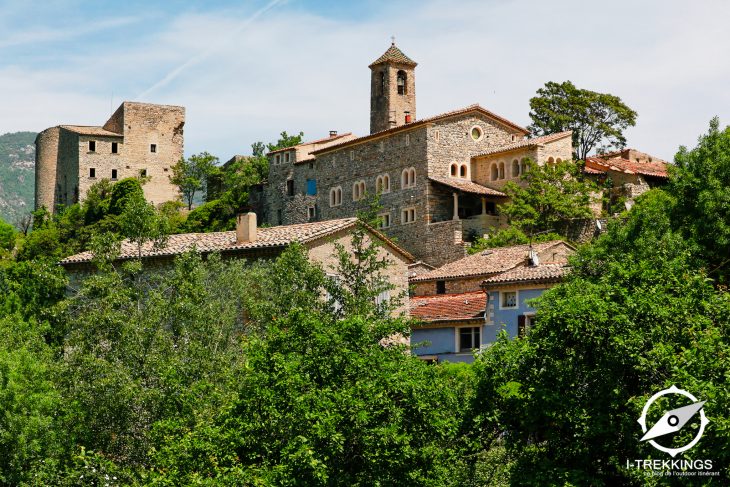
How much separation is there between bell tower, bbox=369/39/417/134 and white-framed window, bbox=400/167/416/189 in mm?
8172

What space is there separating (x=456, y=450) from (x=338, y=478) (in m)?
3.09

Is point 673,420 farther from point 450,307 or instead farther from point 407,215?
point 407,215

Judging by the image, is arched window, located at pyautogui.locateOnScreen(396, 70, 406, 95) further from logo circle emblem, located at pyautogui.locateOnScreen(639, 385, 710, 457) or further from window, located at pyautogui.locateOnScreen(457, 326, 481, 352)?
logo circle emblem, located at pyautogui.locateOnScreen(639, 385, 710, 457)

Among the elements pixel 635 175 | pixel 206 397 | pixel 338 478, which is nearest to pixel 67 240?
pixel 635 175

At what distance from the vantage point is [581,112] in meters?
79.9

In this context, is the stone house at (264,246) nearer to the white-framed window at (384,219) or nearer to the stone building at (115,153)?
the white-framed window at (384,219)

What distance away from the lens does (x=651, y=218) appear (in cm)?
3988

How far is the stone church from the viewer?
66688 mm

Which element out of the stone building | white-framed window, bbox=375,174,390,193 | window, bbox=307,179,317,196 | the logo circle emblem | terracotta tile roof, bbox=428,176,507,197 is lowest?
the logo circle emblem

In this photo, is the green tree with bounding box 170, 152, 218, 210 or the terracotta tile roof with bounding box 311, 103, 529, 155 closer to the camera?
the terracotta tile roof with bounding box 311, 103, 529, 155

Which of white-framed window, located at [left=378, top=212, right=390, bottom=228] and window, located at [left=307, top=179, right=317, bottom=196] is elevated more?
window, located at [left=307, top=179, right=317, bottom=196]

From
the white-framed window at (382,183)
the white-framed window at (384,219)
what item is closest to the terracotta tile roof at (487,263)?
the white-framed window at (384,219)

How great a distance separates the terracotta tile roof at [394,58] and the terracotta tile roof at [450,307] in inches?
1183

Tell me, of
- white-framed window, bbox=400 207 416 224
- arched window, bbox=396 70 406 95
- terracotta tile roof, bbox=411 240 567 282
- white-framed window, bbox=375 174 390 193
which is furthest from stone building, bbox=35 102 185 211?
terracotta tile roof, bbox=411 240 567 282
